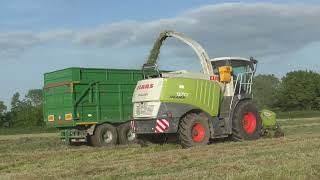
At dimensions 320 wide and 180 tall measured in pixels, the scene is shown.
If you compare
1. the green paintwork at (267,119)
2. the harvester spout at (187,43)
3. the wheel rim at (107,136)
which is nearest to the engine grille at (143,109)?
the harvester spout at (187,43)

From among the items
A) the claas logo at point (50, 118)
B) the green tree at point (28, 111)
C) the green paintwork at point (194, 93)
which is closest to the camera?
the green paintwork at point (194, 93)

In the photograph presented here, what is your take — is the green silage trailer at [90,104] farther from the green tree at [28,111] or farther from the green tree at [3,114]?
the green tree at [3,114]

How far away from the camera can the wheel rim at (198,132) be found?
15336mm

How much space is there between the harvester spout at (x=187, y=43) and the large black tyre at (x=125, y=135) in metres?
3.85

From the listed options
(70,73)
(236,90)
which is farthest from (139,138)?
(70,73)

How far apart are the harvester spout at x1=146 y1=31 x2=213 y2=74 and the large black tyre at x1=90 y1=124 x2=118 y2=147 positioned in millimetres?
3801

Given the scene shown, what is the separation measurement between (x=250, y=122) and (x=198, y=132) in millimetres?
2195

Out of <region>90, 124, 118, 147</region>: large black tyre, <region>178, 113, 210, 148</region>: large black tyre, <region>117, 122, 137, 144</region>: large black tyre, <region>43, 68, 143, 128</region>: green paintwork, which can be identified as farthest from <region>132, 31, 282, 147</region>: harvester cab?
<region>117, 122, 137, 144</region>: large black tyre

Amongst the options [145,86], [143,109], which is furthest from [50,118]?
[145,86]

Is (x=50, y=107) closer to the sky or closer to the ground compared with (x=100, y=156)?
closer to the sky

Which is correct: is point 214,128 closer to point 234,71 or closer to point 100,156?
point 234,71

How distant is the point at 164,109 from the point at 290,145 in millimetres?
3526

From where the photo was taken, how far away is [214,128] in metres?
15.8

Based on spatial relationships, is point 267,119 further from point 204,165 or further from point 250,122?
point 204,165
